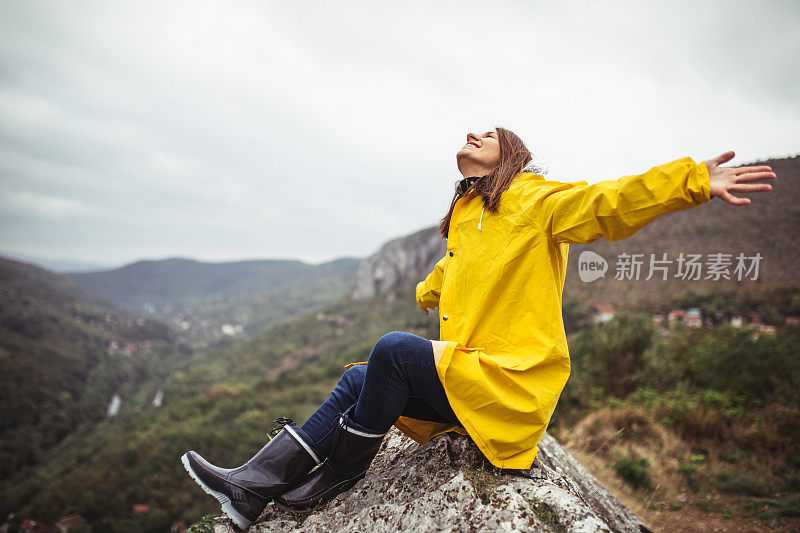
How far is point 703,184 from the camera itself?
1.30 m

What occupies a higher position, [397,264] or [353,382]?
[397,264]

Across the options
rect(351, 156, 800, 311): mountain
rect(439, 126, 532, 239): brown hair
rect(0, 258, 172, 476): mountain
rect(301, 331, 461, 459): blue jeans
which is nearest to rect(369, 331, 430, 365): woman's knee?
rect(301, 331, 461, 459): blue jeans

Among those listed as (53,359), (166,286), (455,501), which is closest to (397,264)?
(455,501)

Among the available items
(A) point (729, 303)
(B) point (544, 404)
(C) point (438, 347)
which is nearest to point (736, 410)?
(A) point (729, 303)

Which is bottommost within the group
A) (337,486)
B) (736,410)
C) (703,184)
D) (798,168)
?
(736,410)

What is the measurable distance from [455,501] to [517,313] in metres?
0.92

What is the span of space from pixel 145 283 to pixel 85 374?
16021 cm

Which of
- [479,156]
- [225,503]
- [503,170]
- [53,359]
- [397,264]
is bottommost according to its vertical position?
[53,359]

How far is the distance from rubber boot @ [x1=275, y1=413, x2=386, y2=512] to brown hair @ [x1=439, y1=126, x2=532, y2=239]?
1.31 metres

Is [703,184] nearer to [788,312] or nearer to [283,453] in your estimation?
[283,453]

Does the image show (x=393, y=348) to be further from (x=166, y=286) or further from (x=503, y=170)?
(x=166, y=286)

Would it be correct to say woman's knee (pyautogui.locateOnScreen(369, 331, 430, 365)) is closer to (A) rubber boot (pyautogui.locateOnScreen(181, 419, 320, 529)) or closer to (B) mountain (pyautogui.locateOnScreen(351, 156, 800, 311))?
(A) rubber boot (pyautogui.locateOnScreen(181, 419, 320, 529))

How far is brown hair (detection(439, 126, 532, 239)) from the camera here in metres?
1.79

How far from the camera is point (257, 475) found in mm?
1702
